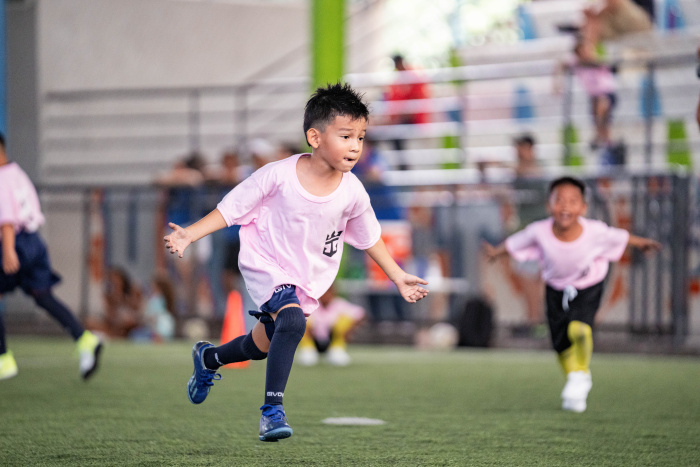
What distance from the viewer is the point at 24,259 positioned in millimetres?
7332

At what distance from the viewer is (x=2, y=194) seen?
6926 millimetres

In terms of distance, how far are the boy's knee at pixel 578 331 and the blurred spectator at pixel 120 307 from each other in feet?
27.8

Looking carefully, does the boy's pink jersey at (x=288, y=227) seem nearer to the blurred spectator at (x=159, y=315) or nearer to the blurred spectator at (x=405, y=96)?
the blurred spectator at (x=159, y=315)

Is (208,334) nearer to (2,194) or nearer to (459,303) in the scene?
(459,303)

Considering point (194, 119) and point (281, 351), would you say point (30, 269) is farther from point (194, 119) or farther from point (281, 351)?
point (194, 119)

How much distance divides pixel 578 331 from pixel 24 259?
4.18 metres

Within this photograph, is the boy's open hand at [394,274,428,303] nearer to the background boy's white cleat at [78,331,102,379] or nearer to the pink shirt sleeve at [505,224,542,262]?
the pink shirt sleeve at [505,224,542,262]

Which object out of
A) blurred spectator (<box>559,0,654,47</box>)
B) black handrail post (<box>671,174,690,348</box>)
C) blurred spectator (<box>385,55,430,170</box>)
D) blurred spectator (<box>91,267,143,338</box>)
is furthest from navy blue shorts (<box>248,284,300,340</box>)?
blurred spectator (<box>385,55,430,170</box>)

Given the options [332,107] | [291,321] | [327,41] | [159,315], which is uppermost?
[327,41]

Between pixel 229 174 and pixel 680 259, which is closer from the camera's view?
pixel 680 259

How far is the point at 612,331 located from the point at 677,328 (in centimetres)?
88

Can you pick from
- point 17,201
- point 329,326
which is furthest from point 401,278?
point 329,326

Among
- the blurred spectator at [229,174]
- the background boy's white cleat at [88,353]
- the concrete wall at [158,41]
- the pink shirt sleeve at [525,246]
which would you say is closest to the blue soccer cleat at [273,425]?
the pink shirt sleeve at [525,246]

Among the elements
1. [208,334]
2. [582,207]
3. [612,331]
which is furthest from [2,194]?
[612,331]
